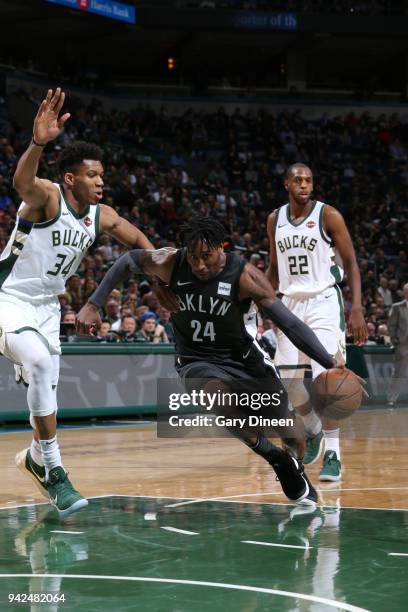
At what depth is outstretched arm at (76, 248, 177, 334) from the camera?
6.29 metres

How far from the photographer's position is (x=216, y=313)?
6.28 metres

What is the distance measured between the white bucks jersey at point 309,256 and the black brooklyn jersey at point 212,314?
1.84m

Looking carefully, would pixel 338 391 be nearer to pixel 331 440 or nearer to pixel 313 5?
pixel 331 440

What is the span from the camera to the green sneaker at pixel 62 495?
601 centimetres

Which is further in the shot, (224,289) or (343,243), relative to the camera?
(343,243)

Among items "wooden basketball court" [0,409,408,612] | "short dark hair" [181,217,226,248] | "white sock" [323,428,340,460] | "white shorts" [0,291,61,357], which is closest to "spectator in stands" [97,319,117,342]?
"wooden basketball court" [0,409,408,612]

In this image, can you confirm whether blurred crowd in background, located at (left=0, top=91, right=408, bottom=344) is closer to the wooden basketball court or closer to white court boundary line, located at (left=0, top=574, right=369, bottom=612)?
the wooden basketball court

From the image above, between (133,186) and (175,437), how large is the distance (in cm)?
1284

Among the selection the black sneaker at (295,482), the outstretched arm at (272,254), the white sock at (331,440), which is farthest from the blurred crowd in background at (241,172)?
the black sneaker at (295,482)

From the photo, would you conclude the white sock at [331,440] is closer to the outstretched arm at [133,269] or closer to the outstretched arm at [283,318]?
the outstretched arm at [283,318]

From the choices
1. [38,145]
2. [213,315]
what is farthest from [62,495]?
[38,145]

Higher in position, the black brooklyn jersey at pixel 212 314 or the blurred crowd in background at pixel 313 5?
the blurred crowd in background at pixel 313 5

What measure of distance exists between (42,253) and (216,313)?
1164 millimetres

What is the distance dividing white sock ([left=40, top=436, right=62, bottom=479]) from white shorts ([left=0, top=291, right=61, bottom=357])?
2.00 ft
